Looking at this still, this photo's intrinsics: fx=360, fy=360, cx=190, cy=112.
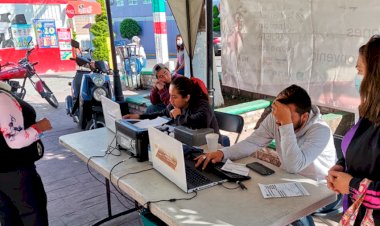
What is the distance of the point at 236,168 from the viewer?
1964mm

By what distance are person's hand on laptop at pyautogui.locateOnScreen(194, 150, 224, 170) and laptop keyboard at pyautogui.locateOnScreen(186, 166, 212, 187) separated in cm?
6

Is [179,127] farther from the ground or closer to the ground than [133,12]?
closer to the ground

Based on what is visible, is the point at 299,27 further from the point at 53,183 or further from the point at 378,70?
the point at 53,183

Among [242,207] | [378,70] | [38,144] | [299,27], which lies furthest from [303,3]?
[38,144]

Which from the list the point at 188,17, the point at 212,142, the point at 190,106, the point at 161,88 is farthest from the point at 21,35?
the point at 212,142

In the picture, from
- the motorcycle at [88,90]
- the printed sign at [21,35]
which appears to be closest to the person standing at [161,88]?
the motorcycle at [88,90]

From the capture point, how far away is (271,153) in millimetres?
3516

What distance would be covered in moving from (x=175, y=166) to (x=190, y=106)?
1.17 m

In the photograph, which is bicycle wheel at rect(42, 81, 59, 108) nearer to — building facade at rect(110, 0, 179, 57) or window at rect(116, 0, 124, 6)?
building facade at rect(110, 0, 179, 57)

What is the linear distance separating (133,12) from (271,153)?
20.6 meters

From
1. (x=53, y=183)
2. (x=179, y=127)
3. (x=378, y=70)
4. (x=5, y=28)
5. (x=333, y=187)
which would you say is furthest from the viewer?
(x=5, y=28)

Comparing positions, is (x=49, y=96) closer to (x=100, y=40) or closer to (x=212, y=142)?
(x=212, y=142)

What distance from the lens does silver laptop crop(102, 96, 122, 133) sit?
8.36ft

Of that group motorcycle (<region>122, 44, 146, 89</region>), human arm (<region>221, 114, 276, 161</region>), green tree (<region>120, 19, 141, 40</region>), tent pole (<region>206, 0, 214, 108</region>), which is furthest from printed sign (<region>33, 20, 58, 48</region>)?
human arm (<region>221, 114, 276, 161</region>)
